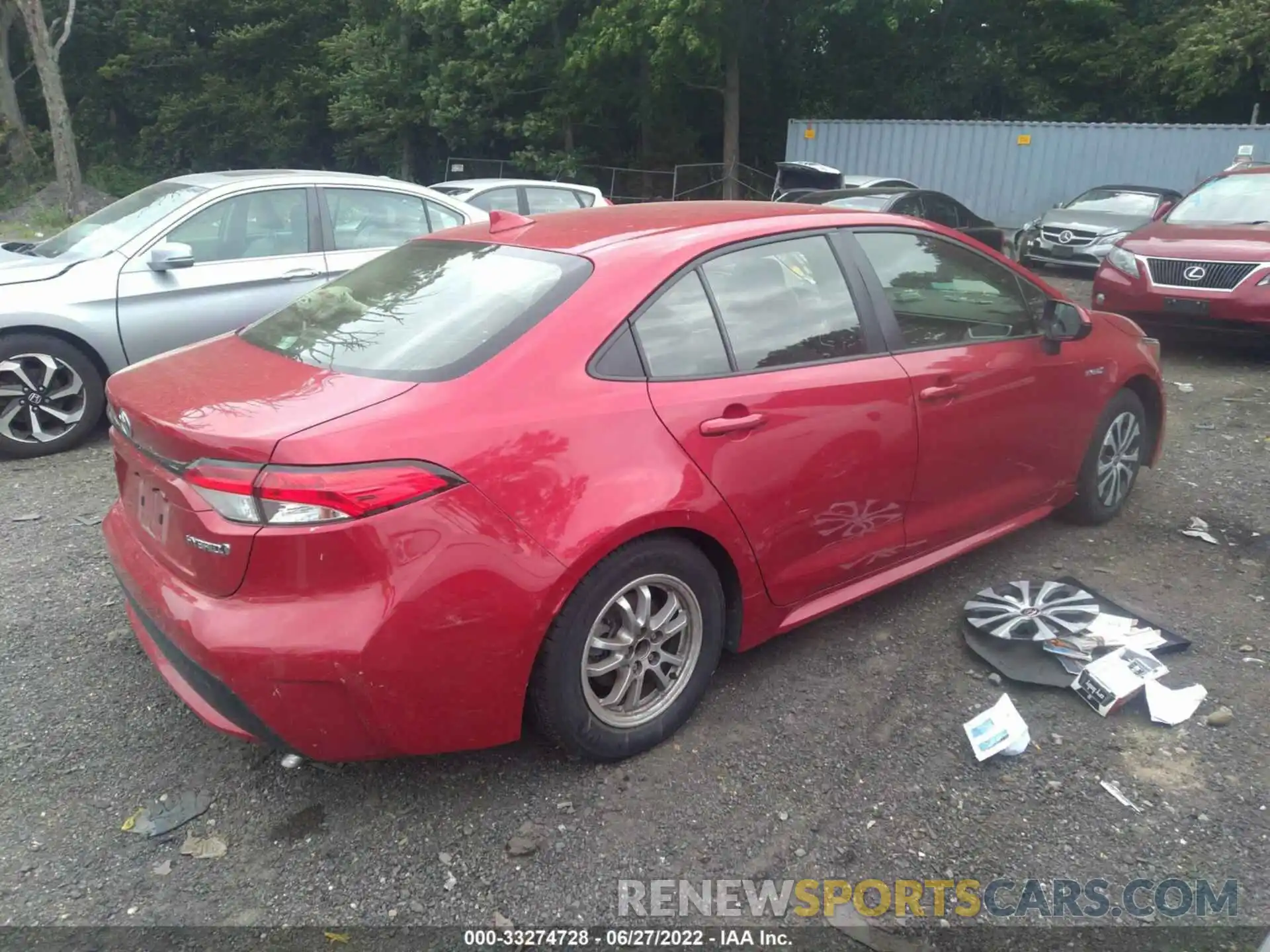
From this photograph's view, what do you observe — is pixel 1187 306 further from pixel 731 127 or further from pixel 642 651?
pixel 731 127

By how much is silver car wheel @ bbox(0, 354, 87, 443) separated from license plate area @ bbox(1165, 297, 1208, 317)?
834 cm

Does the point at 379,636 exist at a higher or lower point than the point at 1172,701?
higher

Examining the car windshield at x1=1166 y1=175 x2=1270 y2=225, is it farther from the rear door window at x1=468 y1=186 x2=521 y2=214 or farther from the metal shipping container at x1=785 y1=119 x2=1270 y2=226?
the metal shipping container at x1=785 y1=119 x2=1270 y2=226

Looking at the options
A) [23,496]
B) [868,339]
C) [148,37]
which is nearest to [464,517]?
[868,339]

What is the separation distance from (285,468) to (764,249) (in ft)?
5.92

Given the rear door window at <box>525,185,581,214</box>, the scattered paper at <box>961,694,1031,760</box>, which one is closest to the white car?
the rear door window at <box>525,185,581,214</box>

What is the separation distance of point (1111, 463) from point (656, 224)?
8.98 feet

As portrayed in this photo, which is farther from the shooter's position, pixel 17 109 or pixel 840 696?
pixel 17 109

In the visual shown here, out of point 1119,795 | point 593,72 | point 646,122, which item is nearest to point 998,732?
point 1119,795

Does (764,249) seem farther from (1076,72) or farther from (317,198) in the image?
(1076,72)

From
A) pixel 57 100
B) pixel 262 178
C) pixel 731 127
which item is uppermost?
pixel 57 100

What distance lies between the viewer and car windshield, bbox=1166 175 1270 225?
8.65 metres

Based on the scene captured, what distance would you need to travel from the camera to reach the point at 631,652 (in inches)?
113

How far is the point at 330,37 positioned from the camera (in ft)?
92.1
